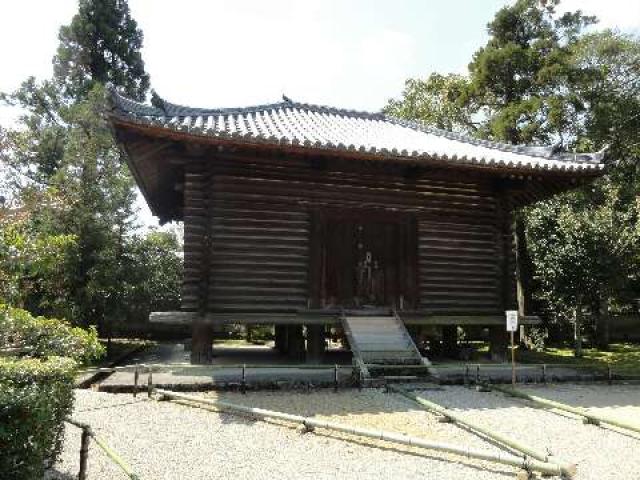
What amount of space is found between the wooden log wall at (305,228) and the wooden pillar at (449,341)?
9.07ft

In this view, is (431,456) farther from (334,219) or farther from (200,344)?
(334,219)

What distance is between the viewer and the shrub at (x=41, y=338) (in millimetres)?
5152

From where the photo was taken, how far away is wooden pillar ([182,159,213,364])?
1085 centimetres

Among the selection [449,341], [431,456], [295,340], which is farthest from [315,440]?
[449,341]

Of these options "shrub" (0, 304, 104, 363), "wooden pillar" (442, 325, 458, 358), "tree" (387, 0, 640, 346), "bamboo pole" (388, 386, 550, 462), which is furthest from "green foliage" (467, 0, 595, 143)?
"shrub" (0, 304, 104, 363)

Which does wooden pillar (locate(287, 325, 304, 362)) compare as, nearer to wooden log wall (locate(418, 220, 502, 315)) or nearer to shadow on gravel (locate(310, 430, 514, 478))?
wooden log wall (locate(418, 220, 502, 315))

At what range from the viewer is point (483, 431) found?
6.11 meters

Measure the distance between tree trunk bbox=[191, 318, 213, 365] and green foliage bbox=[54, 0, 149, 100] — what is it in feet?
68.9

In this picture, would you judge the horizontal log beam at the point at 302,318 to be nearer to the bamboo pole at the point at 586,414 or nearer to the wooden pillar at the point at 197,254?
the wooden pillar at the point at 197,254

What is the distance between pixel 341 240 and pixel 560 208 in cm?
1190

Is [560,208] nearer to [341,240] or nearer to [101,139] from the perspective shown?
[341,240]

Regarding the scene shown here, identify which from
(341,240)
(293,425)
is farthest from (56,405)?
(341,240)

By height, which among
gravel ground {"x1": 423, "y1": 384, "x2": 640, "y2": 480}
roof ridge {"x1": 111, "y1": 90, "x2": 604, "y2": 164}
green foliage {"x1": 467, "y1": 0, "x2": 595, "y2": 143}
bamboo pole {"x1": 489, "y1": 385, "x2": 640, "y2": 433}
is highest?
green foliage {"x1": 467, "y1": 0, "x2": 595, "y2": 143}

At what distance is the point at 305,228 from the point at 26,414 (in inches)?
346
